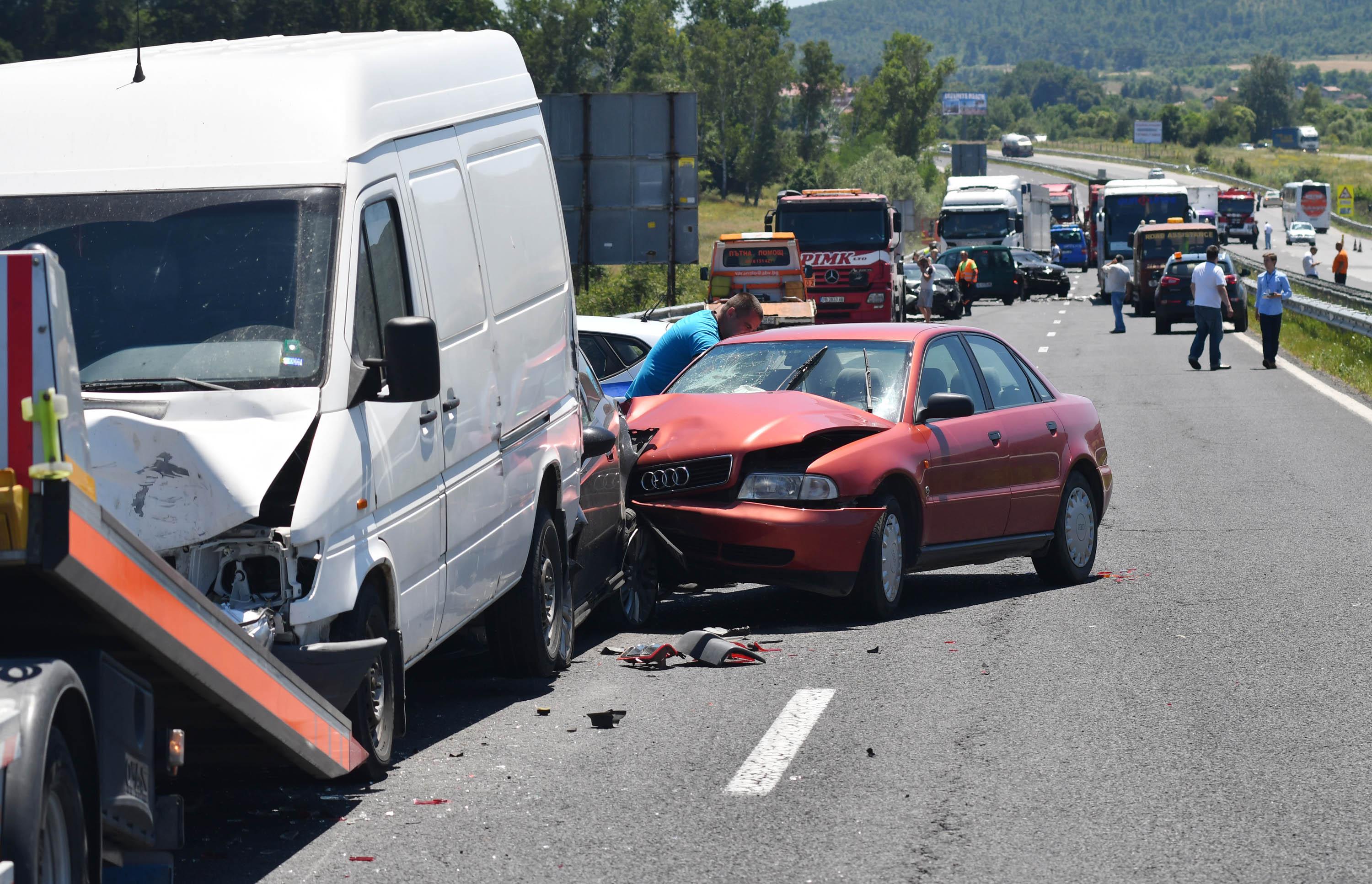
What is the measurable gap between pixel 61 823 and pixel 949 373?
23.1ft

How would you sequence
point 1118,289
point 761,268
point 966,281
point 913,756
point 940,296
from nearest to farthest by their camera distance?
1. point 913,756
2. point 761,268
3. point 1118,289
4. point 940,296
5. point 966,281

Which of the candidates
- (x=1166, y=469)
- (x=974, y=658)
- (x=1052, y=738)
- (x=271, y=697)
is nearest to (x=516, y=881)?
(x=271, y=697)

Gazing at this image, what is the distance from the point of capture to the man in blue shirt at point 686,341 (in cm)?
1155

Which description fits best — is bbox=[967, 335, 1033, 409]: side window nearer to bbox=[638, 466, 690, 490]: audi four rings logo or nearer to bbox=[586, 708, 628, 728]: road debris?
bbox=[638, 466, 690, 490]: audi four rings logo

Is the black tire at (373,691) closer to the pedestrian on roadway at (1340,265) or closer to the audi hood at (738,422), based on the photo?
the audi hood at (738,422)

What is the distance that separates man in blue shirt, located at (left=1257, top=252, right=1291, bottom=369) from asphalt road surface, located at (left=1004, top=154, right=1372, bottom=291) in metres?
13.3

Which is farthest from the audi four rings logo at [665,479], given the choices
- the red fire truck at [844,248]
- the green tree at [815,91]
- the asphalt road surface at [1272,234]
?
the green tree at [815,91]

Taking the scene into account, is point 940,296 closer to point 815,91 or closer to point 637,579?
point 637,579

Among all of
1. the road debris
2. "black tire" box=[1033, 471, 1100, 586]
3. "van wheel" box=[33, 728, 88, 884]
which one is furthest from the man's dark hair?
"van wheel" box=[33, 728, 88, 884]

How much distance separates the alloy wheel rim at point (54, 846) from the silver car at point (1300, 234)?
10099 cm

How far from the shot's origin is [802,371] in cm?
1012

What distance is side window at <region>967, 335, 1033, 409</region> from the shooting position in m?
10.5

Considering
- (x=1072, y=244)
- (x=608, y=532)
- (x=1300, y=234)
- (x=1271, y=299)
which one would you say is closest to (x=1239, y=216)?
(x=1300, y=234)

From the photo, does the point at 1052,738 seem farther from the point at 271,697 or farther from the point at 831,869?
the point at 271,697
